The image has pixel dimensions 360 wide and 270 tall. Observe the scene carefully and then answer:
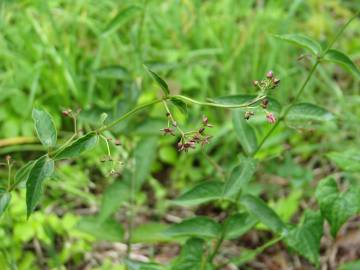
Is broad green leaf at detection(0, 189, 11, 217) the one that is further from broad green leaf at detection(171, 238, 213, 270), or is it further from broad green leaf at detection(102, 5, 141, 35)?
broad green leaf at detection(102, 5, 141, 35)

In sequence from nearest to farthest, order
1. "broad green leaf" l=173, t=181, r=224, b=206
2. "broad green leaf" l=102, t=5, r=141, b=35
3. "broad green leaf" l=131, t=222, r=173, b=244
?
1. "broad green leaf" l=173, t=181, r=224, b=206
2. "broad green leaf" l=102, t=5, r=141, b=35
3. "broad green leaf" l=131, t=222, r=173, b=244

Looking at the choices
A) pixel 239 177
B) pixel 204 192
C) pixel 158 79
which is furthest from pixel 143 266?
pixel 158 79

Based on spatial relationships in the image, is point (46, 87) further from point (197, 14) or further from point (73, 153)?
point (73, 153)

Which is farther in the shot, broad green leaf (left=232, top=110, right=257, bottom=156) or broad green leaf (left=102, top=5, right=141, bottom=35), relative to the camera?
broad green leaf (left=102, top=5, right=141, bottom=35)

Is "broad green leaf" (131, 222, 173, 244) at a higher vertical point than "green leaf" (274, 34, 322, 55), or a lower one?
lower

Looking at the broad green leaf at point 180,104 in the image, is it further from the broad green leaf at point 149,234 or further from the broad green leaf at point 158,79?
the broad green leaf at point 149,234

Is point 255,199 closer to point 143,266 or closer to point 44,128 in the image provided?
point 143,266

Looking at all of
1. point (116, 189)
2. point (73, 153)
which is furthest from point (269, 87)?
point (116, 189)

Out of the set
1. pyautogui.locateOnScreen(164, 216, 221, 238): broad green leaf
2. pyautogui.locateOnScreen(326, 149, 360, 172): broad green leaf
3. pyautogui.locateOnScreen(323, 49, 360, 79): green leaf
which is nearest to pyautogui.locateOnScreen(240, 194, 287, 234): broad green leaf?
pyautogui.locateOnScreen(164, 216, 221, 238): broad green leaf
